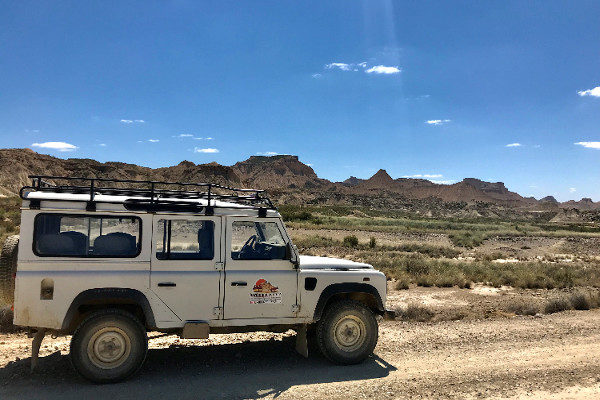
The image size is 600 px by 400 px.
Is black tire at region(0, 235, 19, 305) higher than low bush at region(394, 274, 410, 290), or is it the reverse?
black tire at region(0, 235, 19, 305)

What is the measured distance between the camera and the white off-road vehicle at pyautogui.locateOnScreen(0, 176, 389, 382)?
18.8ft

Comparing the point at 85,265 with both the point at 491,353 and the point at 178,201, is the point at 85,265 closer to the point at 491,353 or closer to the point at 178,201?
the point at 178,201

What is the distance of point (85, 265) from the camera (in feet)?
19.2

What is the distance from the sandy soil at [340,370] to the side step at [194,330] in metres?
0.62

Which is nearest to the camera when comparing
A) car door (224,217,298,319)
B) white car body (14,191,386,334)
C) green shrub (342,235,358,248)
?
white car body (14,191,386,334)

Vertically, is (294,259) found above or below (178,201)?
below

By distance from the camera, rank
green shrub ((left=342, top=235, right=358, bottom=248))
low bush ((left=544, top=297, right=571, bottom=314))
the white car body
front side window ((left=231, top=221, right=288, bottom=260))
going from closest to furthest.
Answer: the white car body
front side window ((left=231, top=221, right=288, bottom=260))
low bush ((left=544, top=297, right=571, bottom=314))
green shrub ((left=342, top=235, right=358, bottom=248))

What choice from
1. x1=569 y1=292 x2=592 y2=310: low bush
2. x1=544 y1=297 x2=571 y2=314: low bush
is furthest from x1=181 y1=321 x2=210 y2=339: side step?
x1=569 y1=292 x2=592 y2=310: low bush

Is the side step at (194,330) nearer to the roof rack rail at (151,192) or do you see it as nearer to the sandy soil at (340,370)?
the sandy soil at (340,370)

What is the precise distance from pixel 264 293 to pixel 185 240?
1.31 metres

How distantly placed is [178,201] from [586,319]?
33.0ft

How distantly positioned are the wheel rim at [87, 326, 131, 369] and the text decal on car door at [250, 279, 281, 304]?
1713 millimetres

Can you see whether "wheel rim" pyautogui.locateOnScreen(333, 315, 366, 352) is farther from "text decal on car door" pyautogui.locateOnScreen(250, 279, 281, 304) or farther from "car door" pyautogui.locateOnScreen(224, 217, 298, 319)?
"text decal on car door" pyautogui.locateOnScreen(250, 279, 281, 304)

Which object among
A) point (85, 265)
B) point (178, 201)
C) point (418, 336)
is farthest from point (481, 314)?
point (85, 265)
